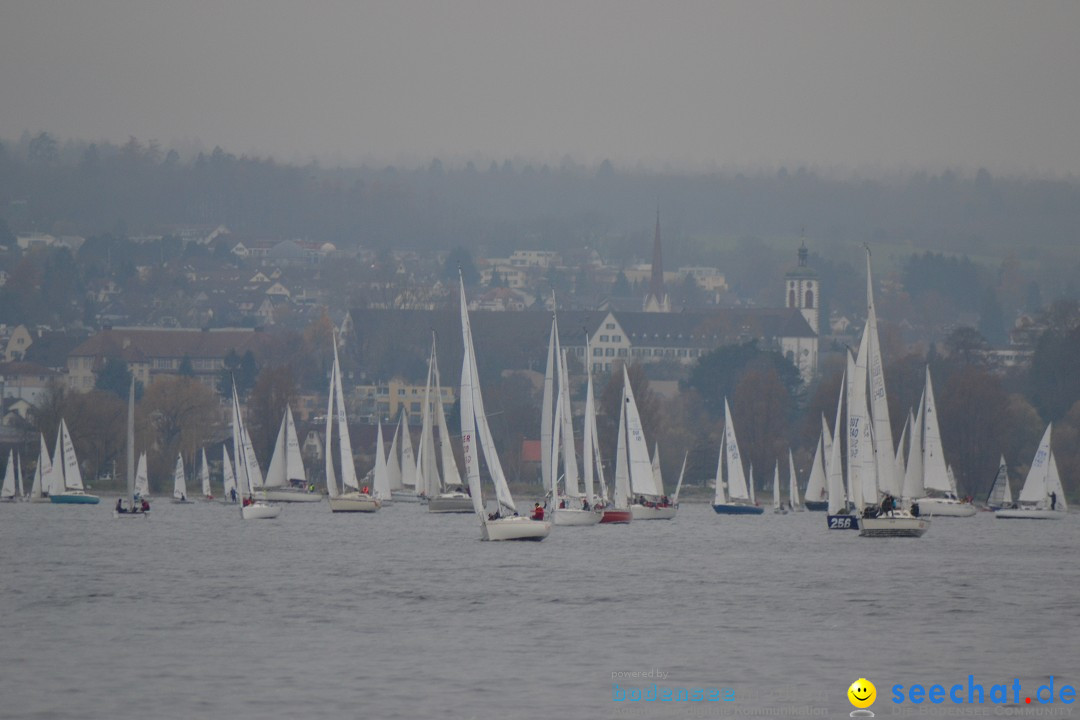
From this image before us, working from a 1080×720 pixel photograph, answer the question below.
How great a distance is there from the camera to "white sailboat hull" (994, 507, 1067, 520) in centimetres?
9150

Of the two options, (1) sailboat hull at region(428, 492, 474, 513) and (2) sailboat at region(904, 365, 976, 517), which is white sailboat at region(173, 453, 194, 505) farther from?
(2) sailboat at region(904, 365, 976, 517)

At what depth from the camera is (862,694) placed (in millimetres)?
30281

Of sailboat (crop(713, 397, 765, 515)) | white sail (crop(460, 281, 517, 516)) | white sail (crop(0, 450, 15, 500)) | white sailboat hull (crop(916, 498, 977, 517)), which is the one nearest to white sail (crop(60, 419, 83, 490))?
white sail (crop(0, 450, 15, 500))

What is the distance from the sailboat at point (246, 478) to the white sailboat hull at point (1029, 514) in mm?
30820

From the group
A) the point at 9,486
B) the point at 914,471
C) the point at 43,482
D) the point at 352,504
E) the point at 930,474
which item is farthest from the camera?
the point at 9,486

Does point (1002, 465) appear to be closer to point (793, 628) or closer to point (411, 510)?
point (411, 510)

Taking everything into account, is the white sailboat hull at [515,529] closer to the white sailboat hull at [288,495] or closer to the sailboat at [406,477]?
the sailboat at [406,477]

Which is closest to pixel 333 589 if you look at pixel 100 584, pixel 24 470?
pixel 100 584

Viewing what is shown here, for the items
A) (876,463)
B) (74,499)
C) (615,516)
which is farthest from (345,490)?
(876,463)

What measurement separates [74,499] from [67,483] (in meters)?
1.02

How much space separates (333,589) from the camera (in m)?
47.8

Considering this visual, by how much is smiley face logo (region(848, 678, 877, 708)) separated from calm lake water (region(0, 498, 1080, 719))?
11.8 inches

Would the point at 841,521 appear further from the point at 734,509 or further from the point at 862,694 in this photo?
the point at 862,694

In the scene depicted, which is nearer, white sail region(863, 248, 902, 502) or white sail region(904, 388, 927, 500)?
white sail region(863, 248, 902, 502)
